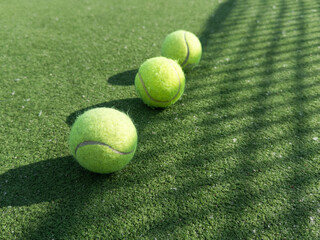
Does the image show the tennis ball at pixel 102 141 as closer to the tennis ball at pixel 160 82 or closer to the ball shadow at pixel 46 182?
the ball shadow at pixel 46 182

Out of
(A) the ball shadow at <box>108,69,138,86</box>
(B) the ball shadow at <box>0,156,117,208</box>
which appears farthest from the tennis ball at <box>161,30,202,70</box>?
(B) the ball shadow at <box>0,156,117,208</box>

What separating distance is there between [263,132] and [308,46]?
7.68ft

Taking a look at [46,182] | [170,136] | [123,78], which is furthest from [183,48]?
[46,182]

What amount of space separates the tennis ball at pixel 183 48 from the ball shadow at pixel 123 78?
56 cm

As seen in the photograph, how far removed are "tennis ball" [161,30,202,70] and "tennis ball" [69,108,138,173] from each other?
1637 millimetres

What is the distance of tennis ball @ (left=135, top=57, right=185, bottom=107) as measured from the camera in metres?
2.81

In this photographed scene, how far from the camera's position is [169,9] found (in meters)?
5.84

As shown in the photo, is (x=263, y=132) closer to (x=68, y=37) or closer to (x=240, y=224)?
(x=240, y=224)

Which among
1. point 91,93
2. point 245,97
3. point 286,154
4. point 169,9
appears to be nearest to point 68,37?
point 91,93

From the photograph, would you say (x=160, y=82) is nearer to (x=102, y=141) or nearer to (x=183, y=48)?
(x=183, y=48)

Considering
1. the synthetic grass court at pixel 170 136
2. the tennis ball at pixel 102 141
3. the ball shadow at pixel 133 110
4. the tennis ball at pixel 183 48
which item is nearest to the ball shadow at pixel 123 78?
the synthetic grass court at pixel 170 136

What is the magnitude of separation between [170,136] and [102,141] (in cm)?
85

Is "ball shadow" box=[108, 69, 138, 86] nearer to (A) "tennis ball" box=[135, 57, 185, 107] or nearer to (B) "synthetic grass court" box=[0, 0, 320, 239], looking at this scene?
(B) "synthetic grass court" box=[0, 0, 320, 239]

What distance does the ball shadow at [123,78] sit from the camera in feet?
11.5
